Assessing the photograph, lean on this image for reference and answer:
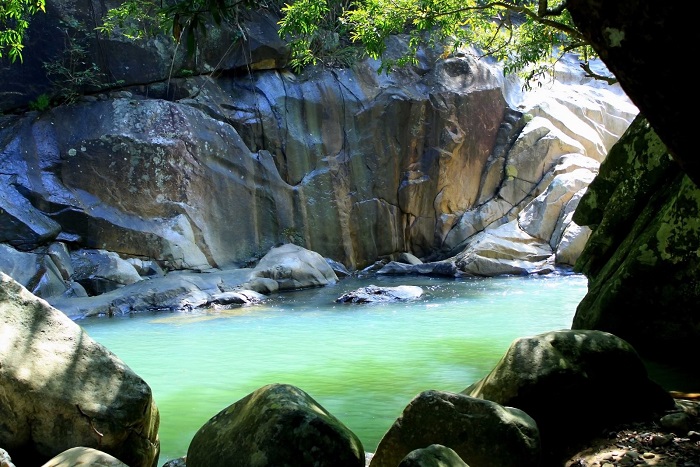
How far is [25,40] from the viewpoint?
54.0 feet

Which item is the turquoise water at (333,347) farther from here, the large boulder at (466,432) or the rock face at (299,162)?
the rock face at (299,162)

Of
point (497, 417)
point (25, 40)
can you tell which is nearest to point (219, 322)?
point (497, 417)

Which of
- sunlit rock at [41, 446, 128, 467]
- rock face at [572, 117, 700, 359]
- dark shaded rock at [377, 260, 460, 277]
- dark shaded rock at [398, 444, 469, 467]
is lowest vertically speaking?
dark shaded rock at [377, 260, 460, 277]

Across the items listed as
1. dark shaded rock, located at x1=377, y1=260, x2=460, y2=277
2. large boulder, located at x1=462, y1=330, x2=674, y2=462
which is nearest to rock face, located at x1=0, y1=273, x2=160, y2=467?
large boulder, located at x1=462, y1=330, x2=674, y2=462

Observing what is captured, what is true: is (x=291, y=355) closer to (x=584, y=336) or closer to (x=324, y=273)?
(x=584, y=336)

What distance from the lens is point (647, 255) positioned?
6.41 m

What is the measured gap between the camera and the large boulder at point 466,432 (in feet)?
11.9

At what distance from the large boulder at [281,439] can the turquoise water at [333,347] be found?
1.44 meters

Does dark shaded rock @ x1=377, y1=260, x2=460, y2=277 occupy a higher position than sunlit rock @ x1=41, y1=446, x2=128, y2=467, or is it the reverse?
sunlit rock @ x1=41, y1=446, x2=128, y2=467

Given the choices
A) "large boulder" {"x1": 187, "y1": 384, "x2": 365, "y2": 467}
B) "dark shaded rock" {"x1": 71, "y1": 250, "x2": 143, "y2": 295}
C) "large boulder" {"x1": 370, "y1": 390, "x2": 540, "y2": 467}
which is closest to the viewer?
"large boulder" {"x1": 187, "y1": 384, "x2": 365, "y2": 467}

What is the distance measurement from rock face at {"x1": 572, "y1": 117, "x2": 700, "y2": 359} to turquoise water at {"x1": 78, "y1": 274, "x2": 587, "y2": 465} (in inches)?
61.4

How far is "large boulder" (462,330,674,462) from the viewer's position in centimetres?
420

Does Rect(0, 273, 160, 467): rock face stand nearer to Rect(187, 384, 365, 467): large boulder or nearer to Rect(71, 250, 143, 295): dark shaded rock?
Rect(187, 384, 365, 467): large boulder

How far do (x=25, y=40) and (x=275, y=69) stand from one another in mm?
6431
